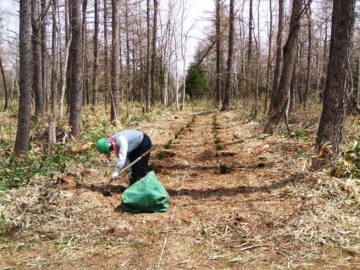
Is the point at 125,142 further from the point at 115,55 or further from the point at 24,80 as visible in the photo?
the point at 115,55

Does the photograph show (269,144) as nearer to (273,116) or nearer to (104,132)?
(273,116)

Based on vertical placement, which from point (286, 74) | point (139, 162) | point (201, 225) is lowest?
point (201, 225)

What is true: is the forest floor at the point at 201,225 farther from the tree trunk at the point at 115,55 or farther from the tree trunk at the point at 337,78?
the tree trunk at the point at 115,55

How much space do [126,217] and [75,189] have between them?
1368mm

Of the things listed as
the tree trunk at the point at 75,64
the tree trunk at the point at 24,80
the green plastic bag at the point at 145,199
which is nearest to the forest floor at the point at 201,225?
the green plastic bag at the point at 145,199

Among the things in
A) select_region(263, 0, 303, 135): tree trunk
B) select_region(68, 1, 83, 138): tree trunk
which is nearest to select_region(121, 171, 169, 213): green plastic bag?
select_region(68, 1, 83, 138): tree trunk

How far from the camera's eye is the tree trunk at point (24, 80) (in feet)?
25.2

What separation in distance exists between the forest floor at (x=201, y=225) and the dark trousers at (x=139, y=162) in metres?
0.46

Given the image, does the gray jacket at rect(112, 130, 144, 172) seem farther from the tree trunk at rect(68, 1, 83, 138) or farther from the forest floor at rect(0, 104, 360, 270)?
the tree trunk at rect(68, 1, 83, 138)

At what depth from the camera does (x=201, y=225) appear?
4473 millimetres

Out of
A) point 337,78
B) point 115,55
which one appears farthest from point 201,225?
point 115,55

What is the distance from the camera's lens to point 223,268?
356 cm

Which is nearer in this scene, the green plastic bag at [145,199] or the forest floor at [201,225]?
the forest floor at [201,225]

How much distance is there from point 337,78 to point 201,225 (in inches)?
126
